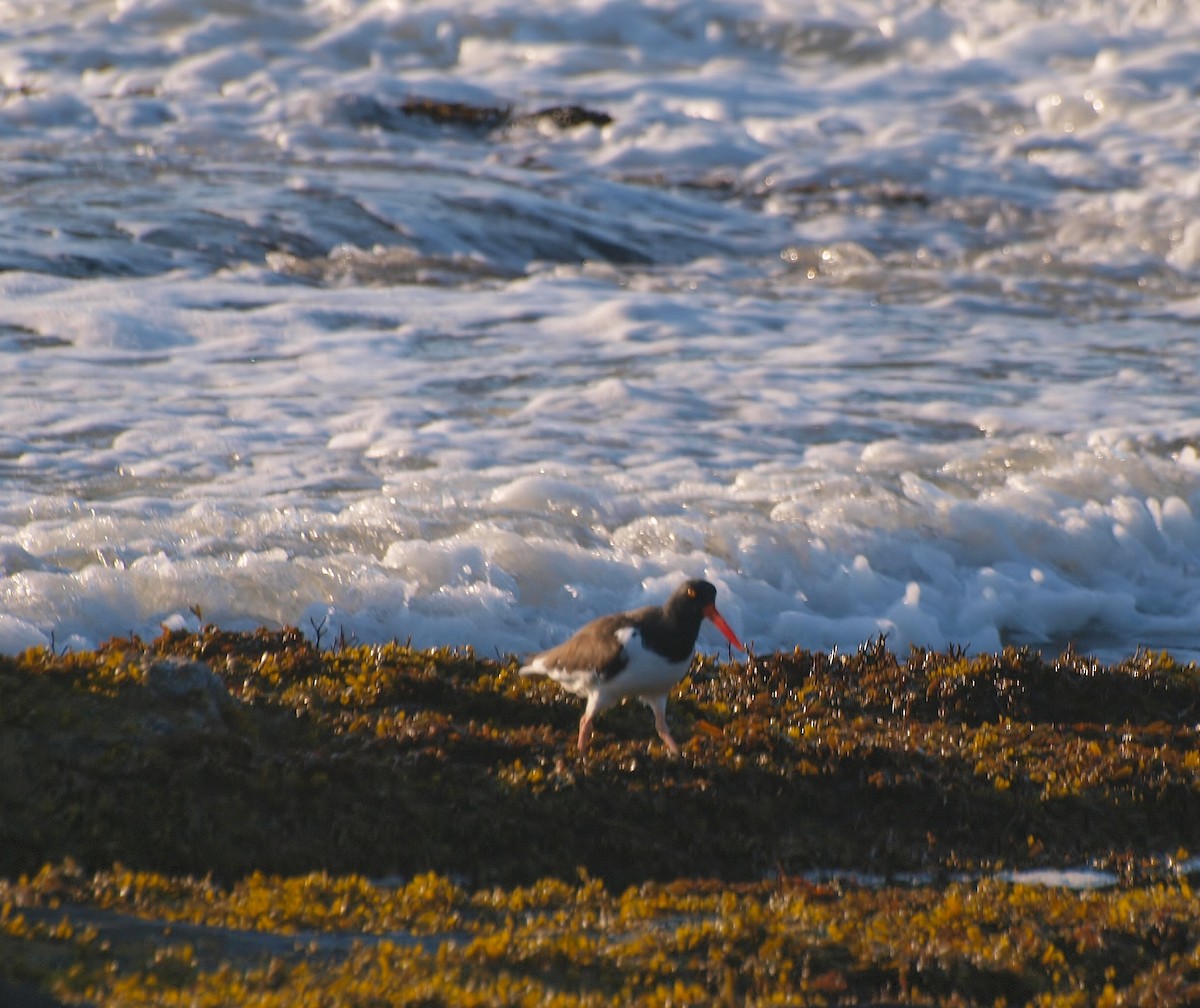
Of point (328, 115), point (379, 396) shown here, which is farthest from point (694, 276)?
point (328, 115)

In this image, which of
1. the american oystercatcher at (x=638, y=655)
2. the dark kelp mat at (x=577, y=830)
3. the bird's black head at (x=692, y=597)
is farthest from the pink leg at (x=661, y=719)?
the bird's black head at (x=692, y=597)

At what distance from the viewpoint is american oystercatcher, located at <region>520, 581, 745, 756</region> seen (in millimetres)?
7109

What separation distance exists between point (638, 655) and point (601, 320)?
12839 mm

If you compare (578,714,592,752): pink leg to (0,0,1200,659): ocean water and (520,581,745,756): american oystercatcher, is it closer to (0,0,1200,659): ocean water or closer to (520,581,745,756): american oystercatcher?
(520,581,745,756): american oystercatcher

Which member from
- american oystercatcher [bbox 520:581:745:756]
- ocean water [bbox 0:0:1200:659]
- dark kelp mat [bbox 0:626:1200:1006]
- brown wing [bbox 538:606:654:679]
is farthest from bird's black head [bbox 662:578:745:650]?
ocean water [bbox 0:0:1200:659]

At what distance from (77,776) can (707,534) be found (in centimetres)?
656

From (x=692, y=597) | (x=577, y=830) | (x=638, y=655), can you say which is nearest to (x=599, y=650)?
(x=638, y=655)

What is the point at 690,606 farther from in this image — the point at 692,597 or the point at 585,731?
the point at 585,731

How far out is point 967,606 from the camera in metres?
11.5

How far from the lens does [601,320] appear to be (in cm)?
1948

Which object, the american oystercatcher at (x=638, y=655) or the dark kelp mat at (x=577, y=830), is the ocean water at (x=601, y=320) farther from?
the american oystercatcher at (x=638, y=655)

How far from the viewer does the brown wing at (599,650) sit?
7.10m

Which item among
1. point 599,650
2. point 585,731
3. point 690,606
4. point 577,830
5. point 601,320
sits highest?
point 690,606

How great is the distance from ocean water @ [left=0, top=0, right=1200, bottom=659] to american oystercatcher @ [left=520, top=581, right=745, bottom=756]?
277cm
